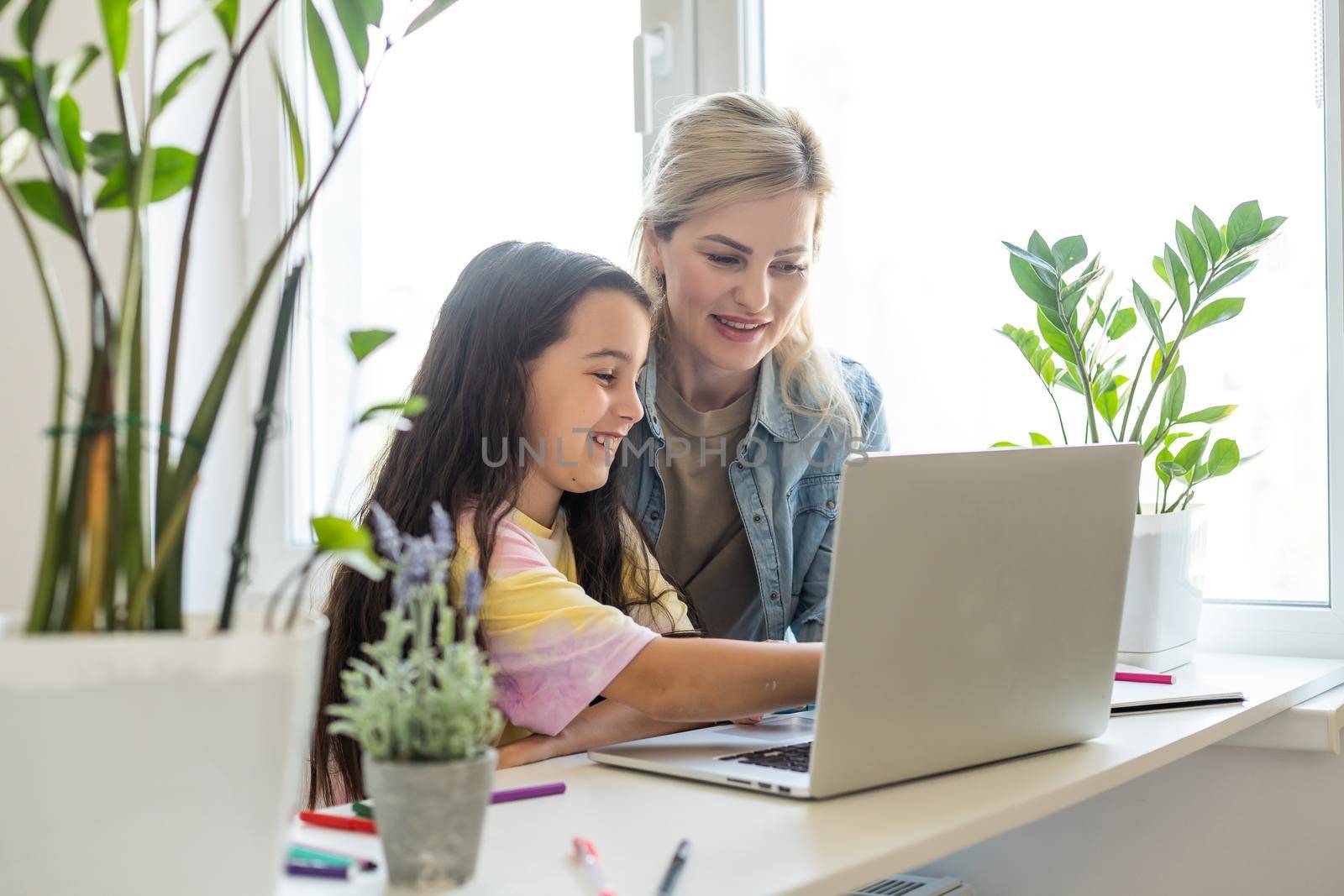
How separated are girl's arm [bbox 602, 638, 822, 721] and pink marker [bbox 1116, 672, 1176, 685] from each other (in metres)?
0.42

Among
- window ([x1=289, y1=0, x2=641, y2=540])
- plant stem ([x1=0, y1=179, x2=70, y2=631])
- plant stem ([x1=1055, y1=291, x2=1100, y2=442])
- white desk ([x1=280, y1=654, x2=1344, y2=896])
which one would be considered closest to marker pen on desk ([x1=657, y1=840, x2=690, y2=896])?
white desk ([x1=280, y1=654, x2=1344, y2=896])

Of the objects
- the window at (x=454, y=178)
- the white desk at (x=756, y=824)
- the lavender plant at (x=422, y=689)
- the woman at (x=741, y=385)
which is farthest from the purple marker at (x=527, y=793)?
the window at (x=454, y=178)

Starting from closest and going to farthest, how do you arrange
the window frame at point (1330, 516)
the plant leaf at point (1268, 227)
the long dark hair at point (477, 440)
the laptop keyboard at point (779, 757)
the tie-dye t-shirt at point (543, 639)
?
the laptop keyboard at point (779, 757), the tie-dye t-shirt at point (543, 639), the long dark hair at point (477, 440), the plant leaf at point (1268, 227), the window frame at point (1330, 516)

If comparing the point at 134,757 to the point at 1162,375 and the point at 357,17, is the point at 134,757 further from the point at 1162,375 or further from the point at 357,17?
the point at 1162,375

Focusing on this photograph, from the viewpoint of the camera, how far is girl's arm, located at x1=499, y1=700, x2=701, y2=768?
106cm

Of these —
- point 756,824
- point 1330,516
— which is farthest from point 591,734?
point 1330,516

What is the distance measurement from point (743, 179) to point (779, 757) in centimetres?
77

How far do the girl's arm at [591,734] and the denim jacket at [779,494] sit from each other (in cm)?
45

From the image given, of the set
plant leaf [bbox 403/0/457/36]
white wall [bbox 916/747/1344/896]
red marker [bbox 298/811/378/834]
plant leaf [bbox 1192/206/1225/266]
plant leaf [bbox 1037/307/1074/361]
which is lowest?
white wall [bbox 916/747/1344/896]

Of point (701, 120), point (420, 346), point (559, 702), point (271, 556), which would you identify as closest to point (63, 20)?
point (420, 346)

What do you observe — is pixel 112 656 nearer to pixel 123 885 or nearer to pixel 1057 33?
pixel 123 885

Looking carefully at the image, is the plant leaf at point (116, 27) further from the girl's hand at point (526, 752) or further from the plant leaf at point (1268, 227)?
the plant leaf at point (1268, 227)

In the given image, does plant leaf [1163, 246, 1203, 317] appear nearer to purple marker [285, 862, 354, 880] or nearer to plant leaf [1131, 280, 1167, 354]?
plant leaf [1131, 280, 1167, 354]

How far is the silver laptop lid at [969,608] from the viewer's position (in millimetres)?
844
